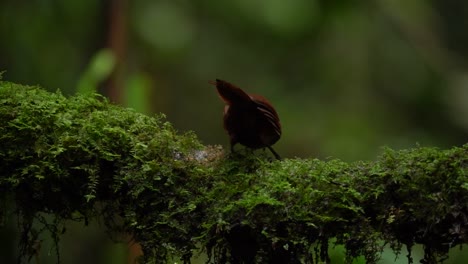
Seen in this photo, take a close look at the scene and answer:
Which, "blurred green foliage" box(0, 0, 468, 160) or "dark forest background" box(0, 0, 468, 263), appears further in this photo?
"blurred green foliage" box(0, 0, 468, 160)

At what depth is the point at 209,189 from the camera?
1.83 meters

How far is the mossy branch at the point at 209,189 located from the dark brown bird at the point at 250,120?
0.19 feet

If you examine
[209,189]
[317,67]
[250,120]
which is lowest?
[209,189]

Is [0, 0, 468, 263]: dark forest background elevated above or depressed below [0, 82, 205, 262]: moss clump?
above

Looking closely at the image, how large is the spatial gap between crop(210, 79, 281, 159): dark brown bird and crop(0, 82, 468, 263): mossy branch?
58 millimetres

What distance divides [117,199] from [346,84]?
4.98 metres

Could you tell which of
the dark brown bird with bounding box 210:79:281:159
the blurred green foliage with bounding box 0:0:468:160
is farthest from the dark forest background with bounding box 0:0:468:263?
the dark brown bird with bounding box 210:79:281:159

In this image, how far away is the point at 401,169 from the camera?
1.69 m

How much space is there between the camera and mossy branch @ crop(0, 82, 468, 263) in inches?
65.2

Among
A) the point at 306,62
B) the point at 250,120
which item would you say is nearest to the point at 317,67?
the point at 306,62

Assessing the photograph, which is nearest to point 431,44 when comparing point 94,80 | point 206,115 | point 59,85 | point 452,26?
point 452,26

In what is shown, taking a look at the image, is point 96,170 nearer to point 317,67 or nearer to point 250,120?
point 250,120

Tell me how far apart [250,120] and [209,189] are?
229mm

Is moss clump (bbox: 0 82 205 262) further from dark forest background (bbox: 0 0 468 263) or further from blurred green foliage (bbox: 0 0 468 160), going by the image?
blurred green foliage (bbox: 0 0 468 160)
